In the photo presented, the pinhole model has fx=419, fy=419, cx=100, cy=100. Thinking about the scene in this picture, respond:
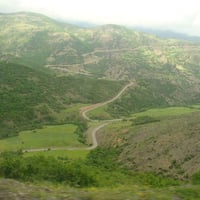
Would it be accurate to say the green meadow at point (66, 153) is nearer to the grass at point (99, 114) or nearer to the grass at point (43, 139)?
the grass at point (43, 139)

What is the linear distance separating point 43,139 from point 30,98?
50.7 metres

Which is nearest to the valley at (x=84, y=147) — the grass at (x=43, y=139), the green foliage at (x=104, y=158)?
the grass at (x=43, y=139)

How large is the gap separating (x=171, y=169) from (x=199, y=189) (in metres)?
55.5

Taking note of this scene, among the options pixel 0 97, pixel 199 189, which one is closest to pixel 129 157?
pixel 199 189

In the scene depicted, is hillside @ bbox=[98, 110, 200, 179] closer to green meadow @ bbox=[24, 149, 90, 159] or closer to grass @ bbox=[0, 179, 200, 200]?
green meadow @ bbox=[24, 149, 90, 159]

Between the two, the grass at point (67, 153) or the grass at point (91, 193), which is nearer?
the grass at point (91, 193)

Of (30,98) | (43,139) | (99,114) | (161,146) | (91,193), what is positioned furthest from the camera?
(99,114)

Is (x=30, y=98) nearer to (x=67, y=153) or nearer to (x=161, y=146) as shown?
(x=67, y=153)

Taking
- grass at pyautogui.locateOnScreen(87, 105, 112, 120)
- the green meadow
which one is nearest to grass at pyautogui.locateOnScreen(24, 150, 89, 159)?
the green meadow

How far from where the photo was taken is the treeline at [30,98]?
145250 mm

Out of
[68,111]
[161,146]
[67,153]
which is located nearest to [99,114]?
[68,111]

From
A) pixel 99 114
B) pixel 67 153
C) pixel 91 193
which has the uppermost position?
pixel 91 193

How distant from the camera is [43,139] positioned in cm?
11919

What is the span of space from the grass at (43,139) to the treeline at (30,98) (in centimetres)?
762
